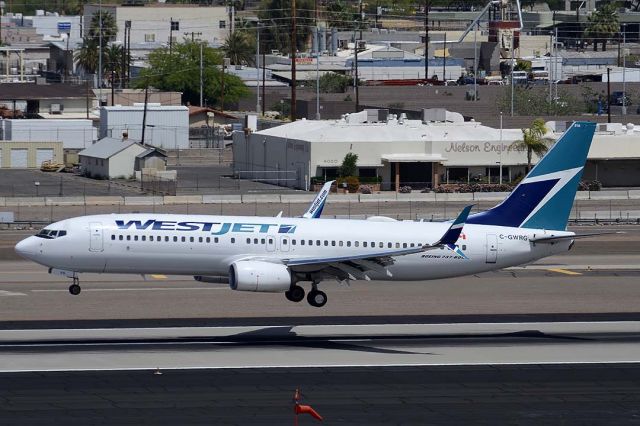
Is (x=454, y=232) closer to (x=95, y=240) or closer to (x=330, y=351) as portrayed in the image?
(x=330, y=351)

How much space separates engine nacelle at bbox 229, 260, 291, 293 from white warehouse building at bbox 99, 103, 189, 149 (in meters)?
90.1

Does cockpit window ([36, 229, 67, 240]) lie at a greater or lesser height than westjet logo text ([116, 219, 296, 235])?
lesser

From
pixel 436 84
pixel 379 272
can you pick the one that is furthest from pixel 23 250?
pixel 436 84

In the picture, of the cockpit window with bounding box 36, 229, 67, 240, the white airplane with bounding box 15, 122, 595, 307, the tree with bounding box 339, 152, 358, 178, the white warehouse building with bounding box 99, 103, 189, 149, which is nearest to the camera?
the white airplane with bounding box 15, 122, 595, 307

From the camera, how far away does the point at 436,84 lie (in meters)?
188

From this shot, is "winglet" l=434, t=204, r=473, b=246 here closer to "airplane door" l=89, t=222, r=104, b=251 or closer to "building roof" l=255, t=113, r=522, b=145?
"airplane door" l=89, t=222, r=104, b=251

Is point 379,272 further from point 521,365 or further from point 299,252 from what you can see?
point 521,365

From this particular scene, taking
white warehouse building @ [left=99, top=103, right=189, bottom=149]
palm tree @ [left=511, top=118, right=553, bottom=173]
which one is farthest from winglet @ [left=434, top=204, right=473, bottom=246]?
white warehouse building @ [left=99, top=103, right=189, bottom=149]

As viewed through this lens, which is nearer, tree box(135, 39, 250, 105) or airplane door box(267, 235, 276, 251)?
airplane door box(267, 235, 276, 251)

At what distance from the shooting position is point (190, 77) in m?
180

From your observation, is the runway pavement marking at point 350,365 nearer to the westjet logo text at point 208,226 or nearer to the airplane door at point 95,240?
the airplane door at point 95,240

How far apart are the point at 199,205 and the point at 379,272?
45761 mm

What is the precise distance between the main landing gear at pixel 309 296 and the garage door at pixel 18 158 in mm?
76301

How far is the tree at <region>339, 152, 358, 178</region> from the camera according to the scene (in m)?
104
